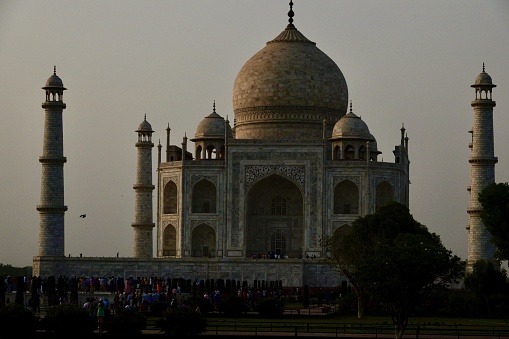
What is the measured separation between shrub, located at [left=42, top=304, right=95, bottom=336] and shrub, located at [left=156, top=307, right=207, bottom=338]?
1441mm

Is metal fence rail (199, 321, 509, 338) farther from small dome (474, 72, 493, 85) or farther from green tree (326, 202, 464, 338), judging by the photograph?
small dome (474, 72, 493, 85)

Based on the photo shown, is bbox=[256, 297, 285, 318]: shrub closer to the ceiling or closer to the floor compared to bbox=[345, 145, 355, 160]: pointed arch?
closer to the floor

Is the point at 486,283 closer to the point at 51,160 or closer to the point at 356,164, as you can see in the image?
the point at 356,164

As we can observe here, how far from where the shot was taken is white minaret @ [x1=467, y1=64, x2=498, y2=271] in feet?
137

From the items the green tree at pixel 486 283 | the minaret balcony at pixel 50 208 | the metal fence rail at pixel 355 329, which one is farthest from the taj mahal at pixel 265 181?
the metal fence rail at pixel 355 329

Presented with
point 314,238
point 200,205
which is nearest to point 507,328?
point 314,238

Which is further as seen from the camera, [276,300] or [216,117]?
[216,117]

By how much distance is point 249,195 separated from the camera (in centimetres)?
4572

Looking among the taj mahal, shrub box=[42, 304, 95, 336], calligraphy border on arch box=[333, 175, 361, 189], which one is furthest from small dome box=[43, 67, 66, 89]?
shrub box=[42, 304, 95, 336]

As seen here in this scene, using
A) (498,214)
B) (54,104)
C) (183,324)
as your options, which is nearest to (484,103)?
(498,214)

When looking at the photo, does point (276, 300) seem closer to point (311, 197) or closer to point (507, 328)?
point (507, 328)

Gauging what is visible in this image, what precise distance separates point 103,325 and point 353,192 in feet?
69.8

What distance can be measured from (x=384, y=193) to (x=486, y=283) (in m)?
12.0

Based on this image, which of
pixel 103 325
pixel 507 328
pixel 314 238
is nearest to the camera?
pixel 103 325
